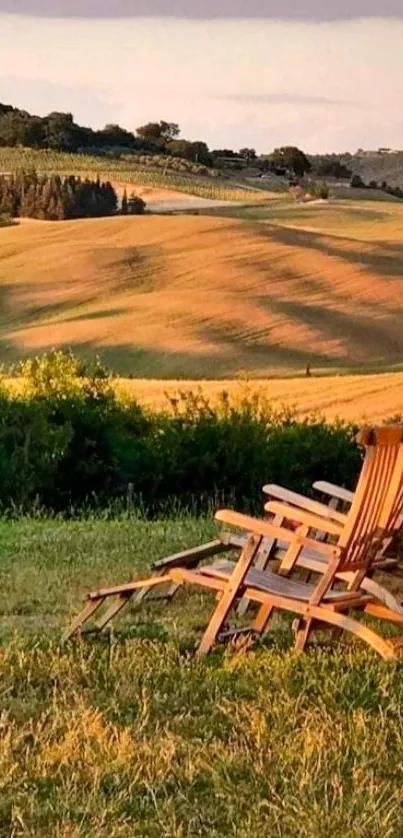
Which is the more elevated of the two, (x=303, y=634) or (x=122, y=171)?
(x=303, y=634)

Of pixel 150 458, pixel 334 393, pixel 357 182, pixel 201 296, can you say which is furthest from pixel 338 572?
pixel 357 182

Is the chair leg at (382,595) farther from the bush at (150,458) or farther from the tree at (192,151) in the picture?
the tree at (192,151)

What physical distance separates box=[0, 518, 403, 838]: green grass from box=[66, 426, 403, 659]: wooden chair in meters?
0.13

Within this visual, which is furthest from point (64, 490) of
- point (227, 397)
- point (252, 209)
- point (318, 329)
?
point (252, 209)

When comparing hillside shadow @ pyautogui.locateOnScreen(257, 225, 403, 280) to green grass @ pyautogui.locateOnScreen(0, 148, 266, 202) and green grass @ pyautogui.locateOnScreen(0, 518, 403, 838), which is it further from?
green grass @ pyautogui.locateOnScreen(0, 518, 403, 838)

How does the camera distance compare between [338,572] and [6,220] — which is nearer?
[338,572]

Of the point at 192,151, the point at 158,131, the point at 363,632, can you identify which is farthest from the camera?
the point at 158,131

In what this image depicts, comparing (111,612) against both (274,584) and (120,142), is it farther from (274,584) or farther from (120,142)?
(120,142)

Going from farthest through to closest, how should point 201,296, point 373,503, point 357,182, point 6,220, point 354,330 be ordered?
point 357,182 → point 6,220 → point 201,296 → point 354,330 → point 373,503

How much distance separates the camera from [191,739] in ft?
14.0

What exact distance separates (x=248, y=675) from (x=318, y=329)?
4429 cm

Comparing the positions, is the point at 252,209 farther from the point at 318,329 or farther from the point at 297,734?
the point at 297,734

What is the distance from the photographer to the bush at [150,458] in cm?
1093

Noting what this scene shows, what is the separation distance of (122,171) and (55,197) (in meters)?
17.9
